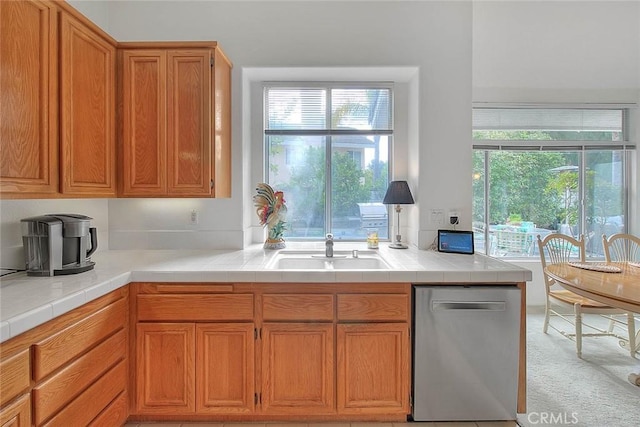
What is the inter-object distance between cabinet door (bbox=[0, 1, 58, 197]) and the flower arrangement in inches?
53.2

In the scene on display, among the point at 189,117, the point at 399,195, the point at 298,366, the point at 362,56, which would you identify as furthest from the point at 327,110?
Answer: the point at 298,366

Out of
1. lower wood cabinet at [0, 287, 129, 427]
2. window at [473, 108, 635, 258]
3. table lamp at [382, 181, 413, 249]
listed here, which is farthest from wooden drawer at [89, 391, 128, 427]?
window at [473, 108, 635, 258]

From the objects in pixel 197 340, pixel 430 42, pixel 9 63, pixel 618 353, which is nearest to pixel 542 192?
pixel 618 353

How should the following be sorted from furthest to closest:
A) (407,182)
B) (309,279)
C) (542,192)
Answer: (542,192)
(407,182)
(309,279)

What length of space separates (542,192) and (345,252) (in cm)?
286

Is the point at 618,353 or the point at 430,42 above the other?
the point at 430,42

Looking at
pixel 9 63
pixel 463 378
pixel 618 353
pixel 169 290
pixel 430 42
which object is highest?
pixel 430 42

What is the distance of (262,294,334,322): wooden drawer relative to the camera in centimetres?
183

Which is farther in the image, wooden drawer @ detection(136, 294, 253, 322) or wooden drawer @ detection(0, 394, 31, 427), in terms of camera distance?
wooden drawer @ detection(136, 294, 253, 322)

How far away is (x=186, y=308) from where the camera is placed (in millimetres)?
1818

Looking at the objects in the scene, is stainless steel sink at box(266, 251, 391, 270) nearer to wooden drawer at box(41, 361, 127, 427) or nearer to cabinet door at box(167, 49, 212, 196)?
cabinet door at box(167, 49, 212, 196)

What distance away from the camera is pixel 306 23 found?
2.56 meters

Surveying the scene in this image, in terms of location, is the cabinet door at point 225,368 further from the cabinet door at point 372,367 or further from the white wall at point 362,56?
the white wall at point 362,56

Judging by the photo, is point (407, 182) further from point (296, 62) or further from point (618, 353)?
point (618, 353)
